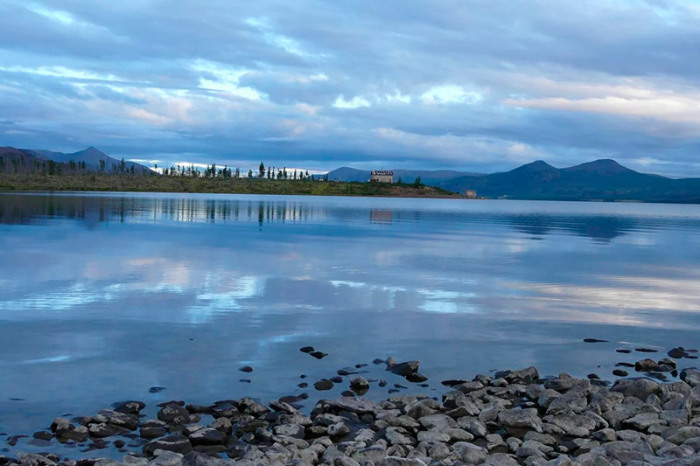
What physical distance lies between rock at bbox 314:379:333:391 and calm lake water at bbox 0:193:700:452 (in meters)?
0.32

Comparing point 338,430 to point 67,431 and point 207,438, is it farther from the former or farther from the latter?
point 67,431

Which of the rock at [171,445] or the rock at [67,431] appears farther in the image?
the rock at [67,431]

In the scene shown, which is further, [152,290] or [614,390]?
[152,290]

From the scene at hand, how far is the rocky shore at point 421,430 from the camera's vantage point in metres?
11.1

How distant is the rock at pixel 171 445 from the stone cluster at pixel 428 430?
20 millimetres

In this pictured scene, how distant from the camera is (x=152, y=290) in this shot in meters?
27.1

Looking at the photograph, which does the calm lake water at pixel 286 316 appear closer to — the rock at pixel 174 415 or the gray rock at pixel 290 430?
the rock at pixel 174 415

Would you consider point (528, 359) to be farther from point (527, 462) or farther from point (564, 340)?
point (527, 462)

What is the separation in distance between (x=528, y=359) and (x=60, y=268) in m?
23.6

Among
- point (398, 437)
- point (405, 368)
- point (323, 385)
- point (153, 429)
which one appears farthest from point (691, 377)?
point (153, 429)

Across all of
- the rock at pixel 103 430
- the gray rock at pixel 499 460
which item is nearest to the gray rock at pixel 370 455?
the gray rock at pixel 499 460

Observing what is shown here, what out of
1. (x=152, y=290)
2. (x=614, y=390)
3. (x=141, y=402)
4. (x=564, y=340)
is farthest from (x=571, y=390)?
(x=152, y=290)

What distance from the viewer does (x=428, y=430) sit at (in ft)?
41.0

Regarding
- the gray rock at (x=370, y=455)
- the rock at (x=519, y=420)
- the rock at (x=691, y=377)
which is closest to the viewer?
the gray rock at (x=370, y=455)
